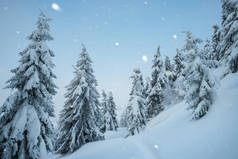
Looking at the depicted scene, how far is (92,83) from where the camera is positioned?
18266 millimetres

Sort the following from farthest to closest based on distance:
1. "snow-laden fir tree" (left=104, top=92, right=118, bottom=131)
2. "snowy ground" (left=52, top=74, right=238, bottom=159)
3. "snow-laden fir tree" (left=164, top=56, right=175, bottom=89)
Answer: "snow-laden fir tree" (left=164, top=56, right=175, bottom=89) < "snow-laden fir tree" (left=104, top=92, right=118, bottom=131) < "snowy ground" (left=52, top=74, right=238, bottom=159)

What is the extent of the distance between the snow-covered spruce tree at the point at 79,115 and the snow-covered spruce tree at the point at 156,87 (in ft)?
52.3

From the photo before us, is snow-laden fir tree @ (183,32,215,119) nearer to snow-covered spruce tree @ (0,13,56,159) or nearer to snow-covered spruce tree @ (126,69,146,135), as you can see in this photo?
snow-covered spruce tree @ (126,69,146,135)

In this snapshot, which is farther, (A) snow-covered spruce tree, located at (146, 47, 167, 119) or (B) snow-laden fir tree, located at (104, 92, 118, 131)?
(B) snow-laden fir tree, located at (104, 92, 118, 131)

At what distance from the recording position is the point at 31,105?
9500mm

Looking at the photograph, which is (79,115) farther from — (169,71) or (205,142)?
(169,71)

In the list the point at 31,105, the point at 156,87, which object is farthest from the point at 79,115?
the point at 156,87

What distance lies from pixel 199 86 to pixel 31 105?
43.5 ft

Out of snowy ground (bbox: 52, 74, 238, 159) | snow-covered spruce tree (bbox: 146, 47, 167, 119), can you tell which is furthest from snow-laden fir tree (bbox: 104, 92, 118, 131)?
snowy ground (bbox: 52, 74, 238, 159)

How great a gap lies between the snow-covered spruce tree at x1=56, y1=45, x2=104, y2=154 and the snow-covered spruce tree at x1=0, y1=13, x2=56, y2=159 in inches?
204

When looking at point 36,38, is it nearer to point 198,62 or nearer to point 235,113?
point 198,62

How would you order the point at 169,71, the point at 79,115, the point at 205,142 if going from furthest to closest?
the point at 169,71, the point at 79,115, the point at 205,142

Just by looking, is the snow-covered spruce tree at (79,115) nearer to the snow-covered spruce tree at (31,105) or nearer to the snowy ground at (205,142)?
the snow-covered spruce tree at (31,105)

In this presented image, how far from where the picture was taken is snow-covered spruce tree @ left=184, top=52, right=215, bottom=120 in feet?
35.1
